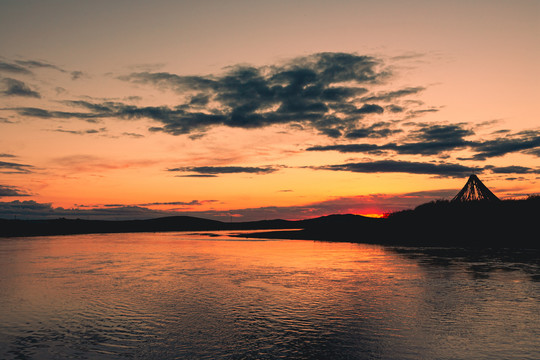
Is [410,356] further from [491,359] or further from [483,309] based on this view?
[483,309]

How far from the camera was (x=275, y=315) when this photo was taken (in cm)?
1688

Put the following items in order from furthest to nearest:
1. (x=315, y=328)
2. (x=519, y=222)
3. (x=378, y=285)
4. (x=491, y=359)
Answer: (x=519, y=222) < (x=378, y=285) < (x=315, y=328) < (x=491, y=359)

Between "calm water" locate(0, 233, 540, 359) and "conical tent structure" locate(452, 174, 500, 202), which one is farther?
"conical tent structure" locate(452, 174, 500, 202)

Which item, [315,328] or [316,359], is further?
[315,328]

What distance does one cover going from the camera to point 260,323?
51.3 ft

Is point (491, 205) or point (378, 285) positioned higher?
point (491, 205)

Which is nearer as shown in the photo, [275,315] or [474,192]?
[275,315]

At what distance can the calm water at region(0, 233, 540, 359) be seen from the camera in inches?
490

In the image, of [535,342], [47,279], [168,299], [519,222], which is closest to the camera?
[535,342]

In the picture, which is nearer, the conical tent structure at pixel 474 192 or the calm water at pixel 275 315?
the calm water at pixel 275 315

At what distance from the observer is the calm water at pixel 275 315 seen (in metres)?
12.4

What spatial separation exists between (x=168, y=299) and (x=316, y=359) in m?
11.2

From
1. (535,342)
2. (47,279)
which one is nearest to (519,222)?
(535,342)

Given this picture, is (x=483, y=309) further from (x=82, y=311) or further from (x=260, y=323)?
(x=82, y=311)
